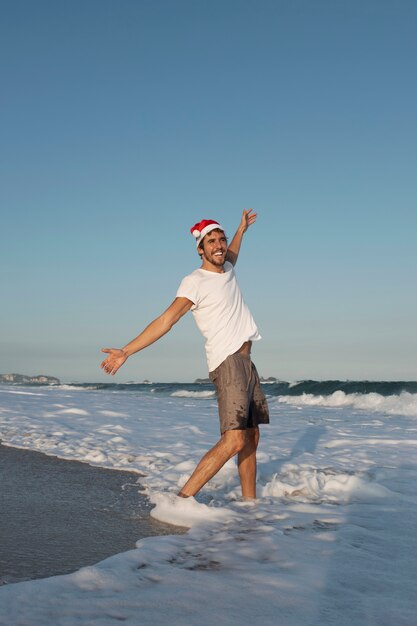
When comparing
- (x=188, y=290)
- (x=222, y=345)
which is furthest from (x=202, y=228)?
(x=222, y=345)

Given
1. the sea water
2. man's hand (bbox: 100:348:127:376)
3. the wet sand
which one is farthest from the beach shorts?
the wet sand

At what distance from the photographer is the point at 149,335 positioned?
4254mm

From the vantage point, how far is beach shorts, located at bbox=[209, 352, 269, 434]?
14.3ft

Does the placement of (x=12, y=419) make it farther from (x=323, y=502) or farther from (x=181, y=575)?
(x=181, y=575)

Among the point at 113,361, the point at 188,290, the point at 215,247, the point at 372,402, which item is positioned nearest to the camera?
the point at 113,361

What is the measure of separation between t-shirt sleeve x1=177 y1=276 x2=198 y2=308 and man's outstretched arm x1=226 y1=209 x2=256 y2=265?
64 cm

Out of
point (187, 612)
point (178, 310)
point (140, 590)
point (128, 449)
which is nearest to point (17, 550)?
point (140, 590)

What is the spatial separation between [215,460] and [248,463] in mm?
430

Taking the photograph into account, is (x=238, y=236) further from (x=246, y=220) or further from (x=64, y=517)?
(x=64, y=517)

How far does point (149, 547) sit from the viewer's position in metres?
3.34

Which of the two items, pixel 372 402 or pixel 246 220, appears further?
pixel 372 402

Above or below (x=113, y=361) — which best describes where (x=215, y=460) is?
below

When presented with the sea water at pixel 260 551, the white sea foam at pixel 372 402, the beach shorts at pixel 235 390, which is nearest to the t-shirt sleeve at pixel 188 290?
the beach shorts at pixel 235 390

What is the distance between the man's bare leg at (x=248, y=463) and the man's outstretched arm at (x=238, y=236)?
1379 millimetres
